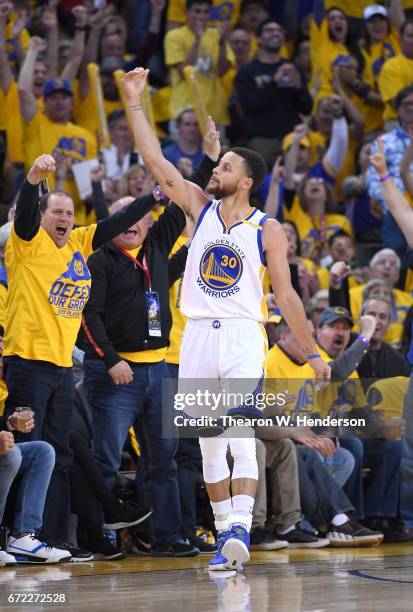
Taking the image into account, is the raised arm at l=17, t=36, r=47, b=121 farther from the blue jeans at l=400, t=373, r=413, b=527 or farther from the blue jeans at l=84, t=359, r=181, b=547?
the blue jeans at l=400, t=373, r=413, b=527

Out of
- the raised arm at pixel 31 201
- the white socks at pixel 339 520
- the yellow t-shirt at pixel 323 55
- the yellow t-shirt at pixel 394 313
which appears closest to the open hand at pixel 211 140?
the raised arm at pixel 31 201

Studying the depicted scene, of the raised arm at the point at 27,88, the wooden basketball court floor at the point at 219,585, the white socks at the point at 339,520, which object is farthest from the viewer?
the raised arm at the point at 27,88

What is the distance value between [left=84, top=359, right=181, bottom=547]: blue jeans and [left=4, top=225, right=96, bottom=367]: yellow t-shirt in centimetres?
50

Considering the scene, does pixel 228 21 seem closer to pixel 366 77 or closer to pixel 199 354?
pixel 366 77

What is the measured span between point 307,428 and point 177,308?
1416mm

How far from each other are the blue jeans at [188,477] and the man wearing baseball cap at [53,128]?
4.57 metres

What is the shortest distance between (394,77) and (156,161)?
8424 millimetres

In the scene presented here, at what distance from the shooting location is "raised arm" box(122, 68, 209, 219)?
739cm

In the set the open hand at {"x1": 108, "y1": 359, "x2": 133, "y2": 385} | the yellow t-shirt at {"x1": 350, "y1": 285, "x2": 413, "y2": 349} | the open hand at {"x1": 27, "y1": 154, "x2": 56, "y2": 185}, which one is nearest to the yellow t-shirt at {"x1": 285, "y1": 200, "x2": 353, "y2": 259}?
the yellow t-shirt at {"x1": 350, "y1": 285, "x2": 413, "y2": 349}

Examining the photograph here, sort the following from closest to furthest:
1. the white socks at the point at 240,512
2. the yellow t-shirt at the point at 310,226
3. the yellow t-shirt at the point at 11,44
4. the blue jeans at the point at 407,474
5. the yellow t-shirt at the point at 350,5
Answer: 1. the white socks at the point at 240,512
2. the blue jeans at the point at 407,474
3. the yellow t-shirt at the point at 310,226
4. the yellow t-shirt at the point at 11,44
5. the yellow t-shirt at the point at 350,5

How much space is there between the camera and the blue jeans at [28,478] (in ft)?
24.5

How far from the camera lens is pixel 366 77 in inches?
637

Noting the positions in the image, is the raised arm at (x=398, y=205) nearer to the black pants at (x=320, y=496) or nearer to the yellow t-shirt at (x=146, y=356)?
the yellow t-shirt at (x=146, y=356)

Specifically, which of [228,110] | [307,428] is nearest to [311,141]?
[228,110]
